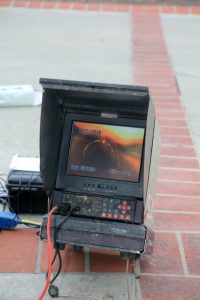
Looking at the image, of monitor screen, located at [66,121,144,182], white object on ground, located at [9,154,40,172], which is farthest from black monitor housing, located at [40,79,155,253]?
white object on ground, located at [9,154,40,172]

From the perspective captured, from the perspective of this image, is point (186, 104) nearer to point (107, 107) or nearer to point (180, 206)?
point (180, 206)

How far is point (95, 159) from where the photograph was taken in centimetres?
287

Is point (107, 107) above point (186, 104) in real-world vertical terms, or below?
above

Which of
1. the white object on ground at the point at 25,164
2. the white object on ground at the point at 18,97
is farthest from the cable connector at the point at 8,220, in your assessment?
the white object on ground at the point at 18,97

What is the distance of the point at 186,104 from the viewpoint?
5.35 m

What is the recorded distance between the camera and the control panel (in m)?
2.76

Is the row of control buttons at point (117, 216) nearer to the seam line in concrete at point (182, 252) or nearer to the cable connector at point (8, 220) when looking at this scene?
the seam line in concrete at point (182, 252)

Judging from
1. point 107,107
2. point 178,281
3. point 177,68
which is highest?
point 107,107

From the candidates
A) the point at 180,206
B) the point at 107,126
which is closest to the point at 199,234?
the point at 180,206

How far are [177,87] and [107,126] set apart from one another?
9.99 ft

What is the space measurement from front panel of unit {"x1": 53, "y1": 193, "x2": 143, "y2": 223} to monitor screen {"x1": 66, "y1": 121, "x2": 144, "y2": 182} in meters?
0.12

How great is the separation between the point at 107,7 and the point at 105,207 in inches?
253

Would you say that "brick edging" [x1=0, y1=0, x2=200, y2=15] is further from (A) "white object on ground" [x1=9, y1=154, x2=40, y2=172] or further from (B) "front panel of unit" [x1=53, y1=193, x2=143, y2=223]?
(B) "front panel of unit" [x1=53, y1=193, x2=143, y2=223]

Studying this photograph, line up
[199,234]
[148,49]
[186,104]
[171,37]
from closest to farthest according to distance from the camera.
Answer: [199,234], [186,104], [148,49], [171,37]
